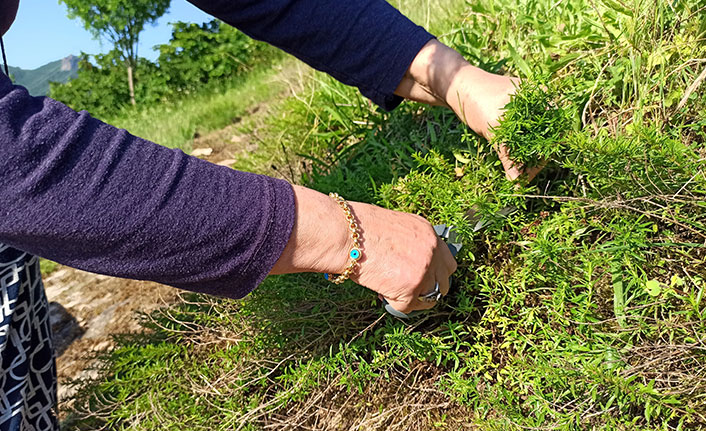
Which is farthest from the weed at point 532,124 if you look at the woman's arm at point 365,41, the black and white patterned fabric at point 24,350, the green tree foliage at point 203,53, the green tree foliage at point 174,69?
the green tree foliage at point 203,53

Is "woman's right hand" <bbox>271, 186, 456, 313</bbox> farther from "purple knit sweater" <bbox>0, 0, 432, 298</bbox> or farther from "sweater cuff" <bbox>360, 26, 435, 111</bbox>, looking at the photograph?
"sweater cuff" <bbox>360, 26, 435, 111</bbox>

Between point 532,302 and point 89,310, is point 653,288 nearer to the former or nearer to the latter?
point 532,302

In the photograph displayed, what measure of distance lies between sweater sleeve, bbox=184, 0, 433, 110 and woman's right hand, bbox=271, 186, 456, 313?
61 cm

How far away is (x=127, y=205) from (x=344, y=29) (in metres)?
0.95

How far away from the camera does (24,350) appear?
57.0 inches

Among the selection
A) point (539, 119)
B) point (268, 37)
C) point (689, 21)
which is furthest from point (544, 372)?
point (268, 37)

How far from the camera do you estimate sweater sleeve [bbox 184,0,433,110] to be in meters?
1.63

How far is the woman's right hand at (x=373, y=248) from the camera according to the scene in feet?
3.78

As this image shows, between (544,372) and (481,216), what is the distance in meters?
0.46

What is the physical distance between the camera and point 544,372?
1190mm

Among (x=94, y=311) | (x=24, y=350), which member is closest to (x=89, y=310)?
(x=94, y=311)

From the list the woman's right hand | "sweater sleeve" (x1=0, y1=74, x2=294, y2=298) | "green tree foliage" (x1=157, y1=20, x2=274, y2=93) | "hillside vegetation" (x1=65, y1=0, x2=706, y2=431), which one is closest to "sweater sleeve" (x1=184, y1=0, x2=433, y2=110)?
"hillside vegetation" (x1=65, y1=0, x2=706, y2=431)

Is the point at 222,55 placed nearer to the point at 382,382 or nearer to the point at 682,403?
the point at 382,382

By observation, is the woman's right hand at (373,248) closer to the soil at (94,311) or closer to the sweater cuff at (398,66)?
the sweater cuff at (398,66)
